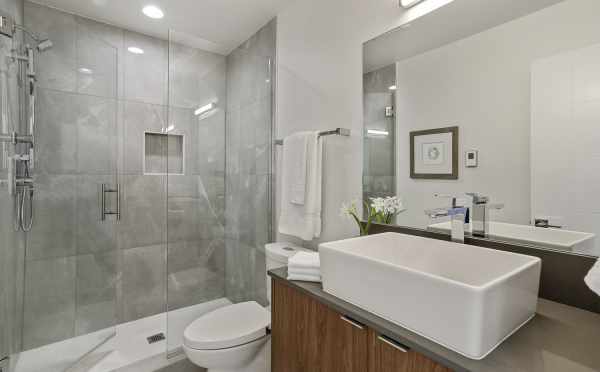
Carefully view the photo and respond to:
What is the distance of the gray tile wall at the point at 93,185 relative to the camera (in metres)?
1.83

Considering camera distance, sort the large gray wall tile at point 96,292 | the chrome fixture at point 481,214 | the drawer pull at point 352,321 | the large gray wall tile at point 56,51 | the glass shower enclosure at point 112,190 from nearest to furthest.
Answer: the drawer pull at point 352,321, the chrome fixture at point 481,214, the glass shower enclosure at point 112,190, the large gray wall tile at point 56,51, the large gray wall tile at point 96,292

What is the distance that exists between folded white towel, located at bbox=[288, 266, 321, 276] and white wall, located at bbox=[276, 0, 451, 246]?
55 cm

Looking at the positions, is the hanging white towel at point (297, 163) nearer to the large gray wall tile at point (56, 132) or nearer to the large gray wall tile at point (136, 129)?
the large gray wall tile at point (136, 129)

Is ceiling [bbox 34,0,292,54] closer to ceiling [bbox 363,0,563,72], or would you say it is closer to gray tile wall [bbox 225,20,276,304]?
gray tile wall [bbox 225,20,276,304]

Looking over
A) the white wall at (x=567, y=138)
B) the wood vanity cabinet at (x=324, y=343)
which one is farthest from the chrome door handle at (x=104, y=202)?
the white wall at (x=567, y=138)

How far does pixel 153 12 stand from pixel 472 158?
7.95 ft

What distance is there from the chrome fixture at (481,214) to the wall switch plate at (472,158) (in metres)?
0.12

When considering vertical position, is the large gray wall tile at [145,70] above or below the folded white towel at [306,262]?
above

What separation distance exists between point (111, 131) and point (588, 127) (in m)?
2.69

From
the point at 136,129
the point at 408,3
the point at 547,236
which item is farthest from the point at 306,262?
the point at 136,129

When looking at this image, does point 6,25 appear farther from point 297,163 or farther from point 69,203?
point 297,163

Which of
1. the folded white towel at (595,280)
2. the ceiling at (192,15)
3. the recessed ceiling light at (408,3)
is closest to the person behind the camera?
the folded white towel at (595,280)

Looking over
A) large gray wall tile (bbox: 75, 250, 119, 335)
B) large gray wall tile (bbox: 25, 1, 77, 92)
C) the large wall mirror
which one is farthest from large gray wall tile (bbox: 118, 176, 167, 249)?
the large wall mirror

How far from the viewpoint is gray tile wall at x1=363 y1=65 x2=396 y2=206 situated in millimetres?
1407
